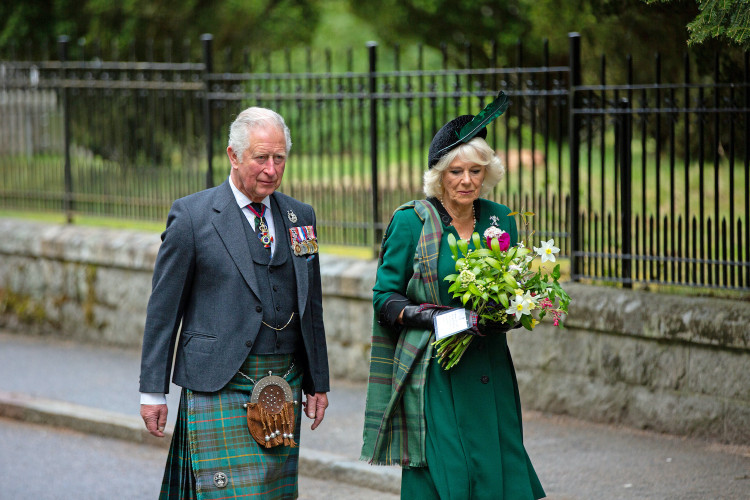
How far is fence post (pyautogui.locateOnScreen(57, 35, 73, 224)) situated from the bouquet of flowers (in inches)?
309

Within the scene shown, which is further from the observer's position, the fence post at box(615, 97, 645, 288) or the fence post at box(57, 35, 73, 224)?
the fence post at box(57, 35, 73, 224)

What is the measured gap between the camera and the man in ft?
13.8

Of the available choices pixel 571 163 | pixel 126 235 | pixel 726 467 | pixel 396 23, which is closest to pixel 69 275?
pixel 126 235

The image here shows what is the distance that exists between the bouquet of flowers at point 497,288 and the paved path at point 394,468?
2.04m

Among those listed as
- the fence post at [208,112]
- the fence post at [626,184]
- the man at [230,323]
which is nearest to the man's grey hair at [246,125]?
the man at [230,323]

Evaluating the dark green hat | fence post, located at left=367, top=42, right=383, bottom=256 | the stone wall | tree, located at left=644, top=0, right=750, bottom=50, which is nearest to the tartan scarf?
the dark green hat

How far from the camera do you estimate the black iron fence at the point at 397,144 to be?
7.11m

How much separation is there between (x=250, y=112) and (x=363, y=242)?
4755mm

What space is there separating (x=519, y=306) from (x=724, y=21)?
1.55 m

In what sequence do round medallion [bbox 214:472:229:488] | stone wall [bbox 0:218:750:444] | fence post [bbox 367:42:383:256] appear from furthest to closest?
fence post [bbox 367:42:383:256] → stone wall [bbox 0:218:750:444] → round medallion [bbox 214:472:229:488]

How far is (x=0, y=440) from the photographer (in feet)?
25.4

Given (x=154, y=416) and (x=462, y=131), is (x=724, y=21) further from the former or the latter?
(x=154, y=416)

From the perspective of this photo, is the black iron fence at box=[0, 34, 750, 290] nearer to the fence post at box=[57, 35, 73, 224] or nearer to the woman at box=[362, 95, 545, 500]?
the fence post at box=[57, 35, 73, 224]

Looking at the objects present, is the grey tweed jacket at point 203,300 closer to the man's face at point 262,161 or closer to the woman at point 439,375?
the man's face at point 262,161
